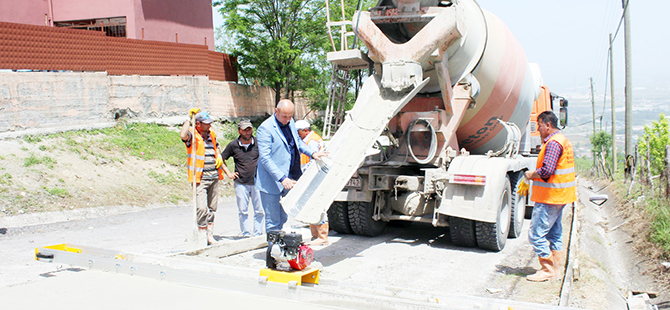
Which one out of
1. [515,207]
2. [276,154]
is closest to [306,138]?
[276,154]

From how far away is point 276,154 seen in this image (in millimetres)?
5934

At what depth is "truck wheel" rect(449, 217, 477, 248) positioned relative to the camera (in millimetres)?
6711

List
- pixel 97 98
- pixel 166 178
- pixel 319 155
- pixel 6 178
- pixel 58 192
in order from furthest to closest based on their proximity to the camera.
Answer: pixel 97 98, pixel 166 178, pixel 58 192, pixel 6 178, pixel 319 155

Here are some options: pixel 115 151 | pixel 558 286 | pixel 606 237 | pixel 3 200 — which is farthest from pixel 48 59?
pixel 606 237

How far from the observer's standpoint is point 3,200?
29.0ft

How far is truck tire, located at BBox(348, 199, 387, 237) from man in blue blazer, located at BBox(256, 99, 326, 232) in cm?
151

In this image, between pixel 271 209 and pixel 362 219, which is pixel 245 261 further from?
pixel 362 219

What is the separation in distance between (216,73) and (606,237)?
44.5ft

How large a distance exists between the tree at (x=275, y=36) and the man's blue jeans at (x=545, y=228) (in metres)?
15.3

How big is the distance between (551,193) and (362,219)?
112 inches

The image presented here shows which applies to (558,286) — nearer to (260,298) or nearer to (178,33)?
(260,298)

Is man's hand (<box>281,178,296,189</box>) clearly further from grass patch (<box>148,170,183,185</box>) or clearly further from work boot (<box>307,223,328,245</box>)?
grass patch (<box>148,170,183,185</box>)

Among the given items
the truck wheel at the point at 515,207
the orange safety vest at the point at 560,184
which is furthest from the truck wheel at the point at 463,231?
the orange safety vest at the point at 560,184

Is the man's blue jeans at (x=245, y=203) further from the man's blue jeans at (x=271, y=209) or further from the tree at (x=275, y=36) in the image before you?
the tree at (x=275, y=36)
